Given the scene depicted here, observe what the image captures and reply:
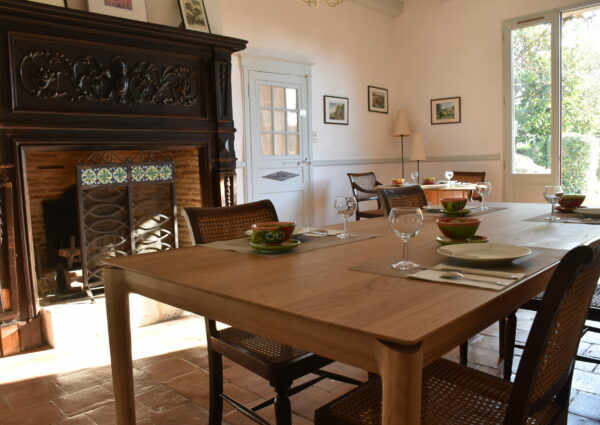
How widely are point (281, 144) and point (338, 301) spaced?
15.1ft

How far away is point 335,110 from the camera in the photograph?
20.3 ft

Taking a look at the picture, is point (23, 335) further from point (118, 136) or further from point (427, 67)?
A: point (427, 67)

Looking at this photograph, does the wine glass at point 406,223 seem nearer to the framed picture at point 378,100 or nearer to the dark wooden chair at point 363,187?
the dark wooden chair at point 363,187

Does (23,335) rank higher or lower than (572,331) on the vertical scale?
lower

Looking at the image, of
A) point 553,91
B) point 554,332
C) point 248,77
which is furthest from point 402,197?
point 553,91

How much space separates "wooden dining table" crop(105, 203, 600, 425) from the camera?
86 cm

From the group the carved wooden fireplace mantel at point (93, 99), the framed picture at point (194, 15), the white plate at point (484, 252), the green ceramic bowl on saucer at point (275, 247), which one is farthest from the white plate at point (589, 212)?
the framed picture at point (194, 15)

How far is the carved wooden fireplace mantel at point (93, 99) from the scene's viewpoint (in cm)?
293

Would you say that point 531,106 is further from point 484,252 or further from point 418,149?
point 484,252

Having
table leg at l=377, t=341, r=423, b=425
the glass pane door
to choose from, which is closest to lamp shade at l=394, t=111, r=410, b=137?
the glass pane door

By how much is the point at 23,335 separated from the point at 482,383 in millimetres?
2707

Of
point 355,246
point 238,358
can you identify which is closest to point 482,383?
point 355,246

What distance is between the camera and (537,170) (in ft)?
19.7

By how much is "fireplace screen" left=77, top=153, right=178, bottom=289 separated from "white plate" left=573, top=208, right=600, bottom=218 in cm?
261
